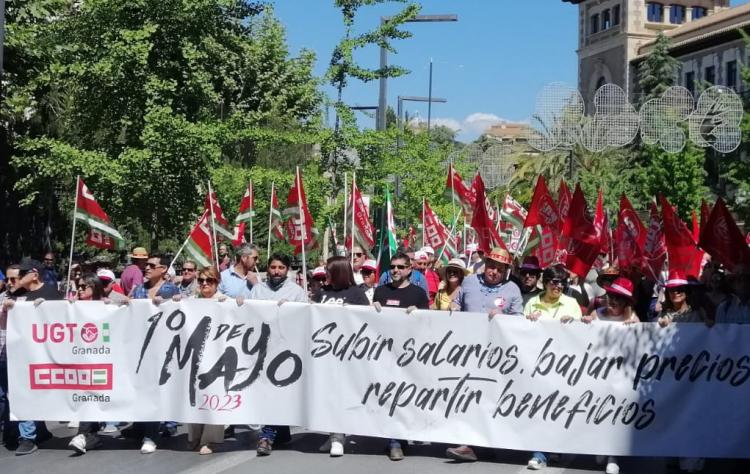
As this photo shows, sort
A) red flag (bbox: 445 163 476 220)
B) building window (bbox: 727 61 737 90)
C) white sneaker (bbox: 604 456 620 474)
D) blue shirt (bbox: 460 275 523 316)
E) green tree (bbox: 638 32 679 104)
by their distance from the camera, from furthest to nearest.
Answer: building window (bbox: 727 61 737 90) → green tree (bbox: 638 32 679 104) → red flag (bbox: 445 163 476 220) → blue shirt (bbox: 460 275 523 316) → white sneaker (bbox: 604 456 620 474)

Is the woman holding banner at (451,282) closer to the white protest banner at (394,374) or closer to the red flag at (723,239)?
the white protest banner at (394,374)

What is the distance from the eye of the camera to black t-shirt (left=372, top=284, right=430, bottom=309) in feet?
29.1

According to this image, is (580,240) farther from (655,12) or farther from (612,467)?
(655,12)

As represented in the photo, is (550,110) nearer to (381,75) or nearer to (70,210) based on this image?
(381,75)

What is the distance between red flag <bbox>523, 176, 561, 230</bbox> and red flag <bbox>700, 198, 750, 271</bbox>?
3793 mm

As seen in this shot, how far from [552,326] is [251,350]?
7.71 ft

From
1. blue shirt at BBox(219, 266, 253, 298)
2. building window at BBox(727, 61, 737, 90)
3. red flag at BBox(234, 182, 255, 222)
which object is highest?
building window at BBox(727, 61, 737, 90)

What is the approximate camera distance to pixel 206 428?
8805 mm

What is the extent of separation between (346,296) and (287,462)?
4.82ft

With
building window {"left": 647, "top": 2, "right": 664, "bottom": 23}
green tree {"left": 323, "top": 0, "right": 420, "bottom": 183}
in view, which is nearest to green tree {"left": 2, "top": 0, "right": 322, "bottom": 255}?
green tree {"left": 323, "top": 0, "right": 420, "bottom": 183}

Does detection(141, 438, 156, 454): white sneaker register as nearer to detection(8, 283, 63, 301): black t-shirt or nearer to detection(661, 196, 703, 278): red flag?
detection(8, 283, 63, 301): black t-shirt

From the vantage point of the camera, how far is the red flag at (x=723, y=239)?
30.1 ft

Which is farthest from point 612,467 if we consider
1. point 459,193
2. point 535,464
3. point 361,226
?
point 459,193

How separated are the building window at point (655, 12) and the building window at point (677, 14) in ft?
4.27
